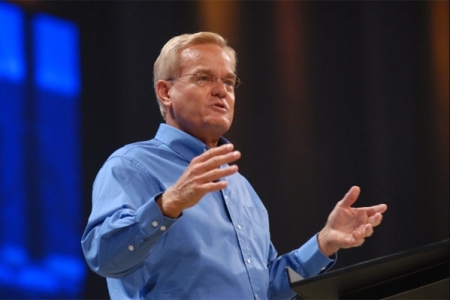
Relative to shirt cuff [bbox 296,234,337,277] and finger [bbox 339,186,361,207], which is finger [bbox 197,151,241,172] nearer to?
finger [bbox 339,186,361,207]

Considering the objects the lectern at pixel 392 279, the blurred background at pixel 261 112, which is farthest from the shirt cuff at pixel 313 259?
the blurred background at pixel 261 112

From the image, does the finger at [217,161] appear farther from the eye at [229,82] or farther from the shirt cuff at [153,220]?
the eye at [229,82]

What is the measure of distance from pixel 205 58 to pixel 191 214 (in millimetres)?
468

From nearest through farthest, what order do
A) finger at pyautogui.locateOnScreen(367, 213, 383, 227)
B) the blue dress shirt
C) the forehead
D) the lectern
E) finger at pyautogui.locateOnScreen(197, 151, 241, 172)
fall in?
the lectern, finger at pyautogui.locateOnScreen(197, 151, 241, 172), the blue dress shirt, finger at pyautogui.locateOnScreen(367, 213, 383, 227), the forehead

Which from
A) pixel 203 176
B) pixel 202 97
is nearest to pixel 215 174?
pixel 203 176

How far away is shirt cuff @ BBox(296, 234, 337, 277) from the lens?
6.72 ft

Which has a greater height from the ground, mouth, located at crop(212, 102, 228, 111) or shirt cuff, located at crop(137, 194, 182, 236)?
mouth, located at crop(212, 102, 228, 111)

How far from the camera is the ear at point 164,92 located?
84.5 inches

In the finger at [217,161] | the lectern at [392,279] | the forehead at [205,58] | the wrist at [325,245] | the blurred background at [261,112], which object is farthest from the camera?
the blurred background at [261,112]

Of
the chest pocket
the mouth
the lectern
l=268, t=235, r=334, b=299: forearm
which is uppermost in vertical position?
the mouth

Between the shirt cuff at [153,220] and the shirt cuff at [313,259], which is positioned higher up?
the shirt cuff at [153,220]

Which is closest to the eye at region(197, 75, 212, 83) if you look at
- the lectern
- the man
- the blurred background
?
the man

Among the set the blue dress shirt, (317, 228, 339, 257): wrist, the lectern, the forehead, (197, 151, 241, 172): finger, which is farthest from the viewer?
the forehead

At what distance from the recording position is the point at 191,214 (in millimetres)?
1871
